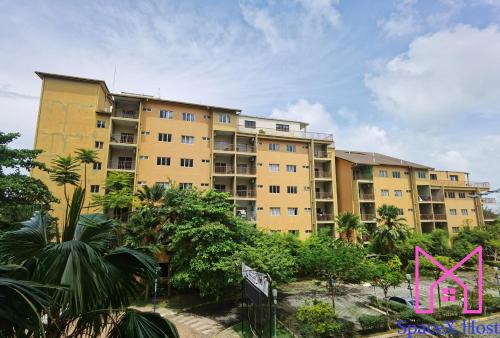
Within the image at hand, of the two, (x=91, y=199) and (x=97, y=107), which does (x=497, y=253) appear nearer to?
(x=91, y=199)

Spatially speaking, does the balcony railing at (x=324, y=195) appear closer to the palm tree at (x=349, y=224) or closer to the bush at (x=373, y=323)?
the palm tree at (x=349, y=224)

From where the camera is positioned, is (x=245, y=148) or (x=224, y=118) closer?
(x=224, y=118)

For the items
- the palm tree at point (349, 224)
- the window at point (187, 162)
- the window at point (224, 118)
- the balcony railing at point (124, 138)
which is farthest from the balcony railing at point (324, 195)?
the balcony railing at point (124, 138)

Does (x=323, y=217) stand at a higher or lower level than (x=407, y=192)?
lower

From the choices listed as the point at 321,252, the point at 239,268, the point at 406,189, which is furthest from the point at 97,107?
the point at 406,189

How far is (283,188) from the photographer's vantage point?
1325 inches

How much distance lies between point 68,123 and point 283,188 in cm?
2387

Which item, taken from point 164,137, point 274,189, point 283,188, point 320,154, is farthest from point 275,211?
point 164,137

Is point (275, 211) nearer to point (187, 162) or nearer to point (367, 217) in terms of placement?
point (187, 162)

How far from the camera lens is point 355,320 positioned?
58.4ft

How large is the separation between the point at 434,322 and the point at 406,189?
87.6 feet

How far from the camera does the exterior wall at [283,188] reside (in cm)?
3234

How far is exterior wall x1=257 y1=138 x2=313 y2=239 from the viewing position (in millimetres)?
32344

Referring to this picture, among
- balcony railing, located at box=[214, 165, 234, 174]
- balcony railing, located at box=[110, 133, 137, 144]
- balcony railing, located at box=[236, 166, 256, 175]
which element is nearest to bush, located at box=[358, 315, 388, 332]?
balcony railing, located at box=[236, 166, 256, 175]
